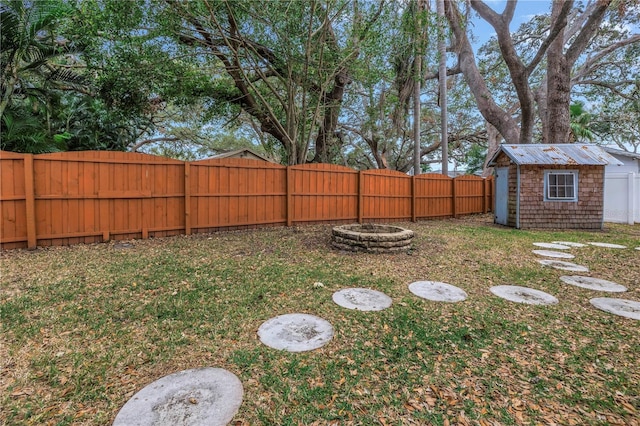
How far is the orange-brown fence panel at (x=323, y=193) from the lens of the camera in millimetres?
7152

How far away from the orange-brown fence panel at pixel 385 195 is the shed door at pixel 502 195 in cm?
268

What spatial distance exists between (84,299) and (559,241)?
8.24m

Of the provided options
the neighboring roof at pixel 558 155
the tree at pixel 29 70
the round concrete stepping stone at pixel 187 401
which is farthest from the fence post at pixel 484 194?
the tree at pixel 29 70

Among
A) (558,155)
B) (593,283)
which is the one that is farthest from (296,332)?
(558,155)

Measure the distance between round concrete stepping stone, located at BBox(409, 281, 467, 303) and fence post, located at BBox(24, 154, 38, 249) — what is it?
554 centimetres

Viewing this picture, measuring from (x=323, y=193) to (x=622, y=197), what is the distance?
30.7 feet

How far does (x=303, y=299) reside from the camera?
292 cm

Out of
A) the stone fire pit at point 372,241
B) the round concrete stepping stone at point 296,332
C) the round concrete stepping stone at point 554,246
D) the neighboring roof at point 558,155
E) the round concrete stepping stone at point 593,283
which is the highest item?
the neighboring roof at point 558,155

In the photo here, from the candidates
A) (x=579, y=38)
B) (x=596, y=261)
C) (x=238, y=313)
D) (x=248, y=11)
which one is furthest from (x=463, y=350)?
(x=579, y=38)

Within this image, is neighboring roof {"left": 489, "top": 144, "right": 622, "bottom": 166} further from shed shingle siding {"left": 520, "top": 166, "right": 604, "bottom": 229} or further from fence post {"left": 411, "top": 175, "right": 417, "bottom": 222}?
fence post {"left": 411, "top": 175, "right": 417, "bottom": 222}

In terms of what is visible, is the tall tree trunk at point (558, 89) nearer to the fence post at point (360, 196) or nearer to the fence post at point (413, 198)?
the fence post at point (413, 198)

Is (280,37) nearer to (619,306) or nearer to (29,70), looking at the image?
(29,70)

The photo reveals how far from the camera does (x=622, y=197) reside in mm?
8766

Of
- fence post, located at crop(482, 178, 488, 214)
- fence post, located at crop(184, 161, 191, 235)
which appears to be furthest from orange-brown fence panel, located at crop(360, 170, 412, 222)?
fence post, located at crop(184, 161, 191, 235)
